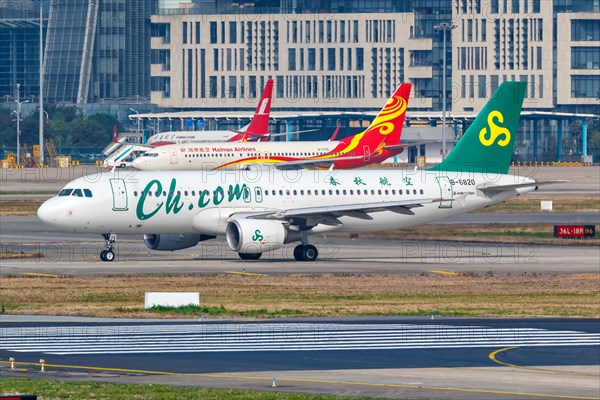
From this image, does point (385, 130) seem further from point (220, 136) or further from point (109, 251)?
point (109, 251)

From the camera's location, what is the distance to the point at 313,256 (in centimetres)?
5784

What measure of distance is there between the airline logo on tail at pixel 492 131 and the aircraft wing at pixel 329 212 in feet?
20.6

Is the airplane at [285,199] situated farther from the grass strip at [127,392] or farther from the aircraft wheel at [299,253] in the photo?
the grass strip at [127,392]

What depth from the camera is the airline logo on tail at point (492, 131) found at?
62406mm

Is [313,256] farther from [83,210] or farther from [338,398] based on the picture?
[338,398]

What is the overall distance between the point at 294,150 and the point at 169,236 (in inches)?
2394

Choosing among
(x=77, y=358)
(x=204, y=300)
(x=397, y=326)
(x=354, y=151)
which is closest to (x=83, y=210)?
(x=204, y=300)

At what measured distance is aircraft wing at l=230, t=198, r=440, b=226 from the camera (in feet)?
185

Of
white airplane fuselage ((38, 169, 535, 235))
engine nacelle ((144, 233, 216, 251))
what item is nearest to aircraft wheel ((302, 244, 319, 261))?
white airplane fuselage ((38, 169, 535, 235))

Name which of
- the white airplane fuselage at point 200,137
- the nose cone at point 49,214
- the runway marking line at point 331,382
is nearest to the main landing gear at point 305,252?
the nose cone at point 49,214

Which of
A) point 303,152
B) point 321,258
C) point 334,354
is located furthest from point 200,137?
point 334,354

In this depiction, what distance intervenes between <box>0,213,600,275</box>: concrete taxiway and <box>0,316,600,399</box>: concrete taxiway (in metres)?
16.2

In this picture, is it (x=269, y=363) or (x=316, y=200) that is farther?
(x=316, y=200)

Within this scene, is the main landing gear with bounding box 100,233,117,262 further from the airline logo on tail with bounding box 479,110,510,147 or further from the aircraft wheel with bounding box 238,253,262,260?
the airline logo on tail with bounding box 479,110,510,147
